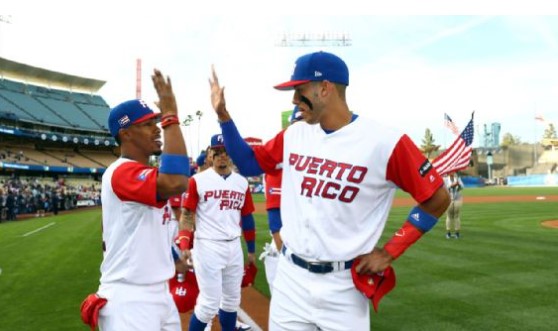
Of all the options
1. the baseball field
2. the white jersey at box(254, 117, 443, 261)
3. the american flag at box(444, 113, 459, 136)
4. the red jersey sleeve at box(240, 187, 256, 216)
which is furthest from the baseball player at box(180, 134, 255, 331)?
the american flag at box(444, 113, 459, 136)

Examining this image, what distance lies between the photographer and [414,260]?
10867 mm

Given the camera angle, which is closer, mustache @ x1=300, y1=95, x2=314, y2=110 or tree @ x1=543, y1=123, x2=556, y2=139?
mustache @ x1=300, y1=95, x2=314, y2=110

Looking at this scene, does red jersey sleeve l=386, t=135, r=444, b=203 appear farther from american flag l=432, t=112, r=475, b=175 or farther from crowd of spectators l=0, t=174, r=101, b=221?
crowd of spectators l=0, t=174, r=101, b=221

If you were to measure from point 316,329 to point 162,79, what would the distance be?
185 cm

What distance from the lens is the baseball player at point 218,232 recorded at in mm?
5660

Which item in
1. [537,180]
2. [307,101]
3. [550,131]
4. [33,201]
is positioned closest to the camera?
[307,101]

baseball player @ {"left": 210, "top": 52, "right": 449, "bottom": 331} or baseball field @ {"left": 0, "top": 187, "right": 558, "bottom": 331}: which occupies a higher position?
baseball player @ {"left": 210, "top": 52, "right": 449, "bottom": 331}

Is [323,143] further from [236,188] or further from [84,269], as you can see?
[84,269]

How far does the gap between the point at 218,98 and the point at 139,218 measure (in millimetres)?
995

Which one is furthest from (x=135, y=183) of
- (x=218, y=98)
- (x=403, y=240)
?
(x=403, y=240)

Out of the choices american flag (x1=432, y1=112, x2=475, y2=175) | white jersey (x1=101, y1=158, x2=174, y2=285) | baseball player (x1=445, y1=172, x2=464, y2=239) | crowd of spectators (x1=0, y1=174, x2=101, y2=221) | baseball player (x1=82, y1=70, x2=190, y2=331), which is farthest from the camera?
crowd of spectators (x1=0, y1=174, x2=101, y2=221)

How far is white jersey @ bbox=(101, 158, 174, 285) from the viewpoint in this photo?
3096 mm

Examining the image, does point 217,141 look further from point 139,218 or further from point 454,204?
point 454,204

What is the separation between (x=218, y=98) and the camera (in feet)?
10.8
